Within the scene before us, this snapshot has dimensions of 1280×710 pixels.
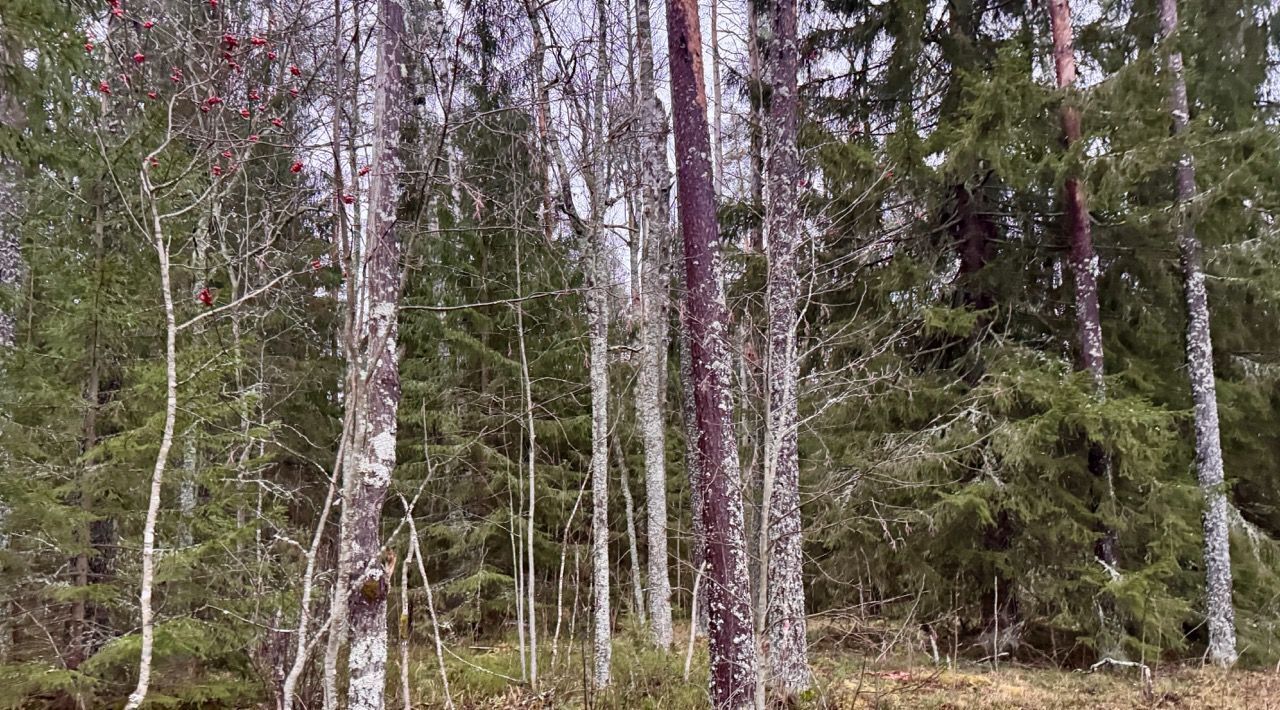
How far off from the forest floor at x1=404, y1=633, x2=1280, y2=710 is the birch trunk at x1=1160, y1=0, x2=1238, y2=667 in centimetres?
57

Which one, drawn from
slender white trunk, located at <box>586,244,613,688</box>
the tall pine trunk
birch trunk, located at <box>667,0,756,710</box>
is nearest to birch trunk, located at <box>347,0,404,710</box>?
birch trunk, located at <box>667,0,756,710</box>

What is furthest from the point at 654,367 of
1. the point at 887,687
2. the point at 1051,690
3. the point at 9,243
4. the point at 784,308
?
the point at 9,243

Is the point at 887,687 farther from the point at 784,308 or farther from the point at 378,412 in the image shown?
the point at 378,412

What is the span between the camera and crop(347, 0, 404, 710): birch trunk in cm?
404

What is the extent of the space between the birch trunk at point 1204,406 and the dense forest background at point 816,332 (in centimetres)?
16

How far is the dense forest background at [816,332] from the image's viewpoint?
228 inches

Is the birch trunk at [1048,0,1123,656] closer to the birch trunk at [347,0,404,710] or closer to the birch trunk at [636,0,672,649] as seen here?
the birch trunk at [636,0,672,649]

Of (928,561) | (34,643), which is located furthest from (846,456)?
(34,643)

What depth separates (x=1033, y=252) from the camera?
8867 millimetres

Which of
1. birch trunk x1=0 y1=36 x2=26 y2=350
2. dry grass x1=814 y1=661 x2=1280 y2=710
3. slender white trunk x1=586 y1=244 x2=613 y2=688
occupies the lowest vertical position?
dry grass x1=814 y1=661 x2=1280 y2=710

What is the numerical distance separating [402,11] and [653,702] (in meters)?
5.94

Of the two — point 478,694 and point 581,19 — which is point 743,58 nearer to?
point 581,19

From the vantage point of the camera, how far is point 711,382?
500 cm

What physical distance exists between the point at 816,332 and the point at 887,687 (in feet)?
13.3
